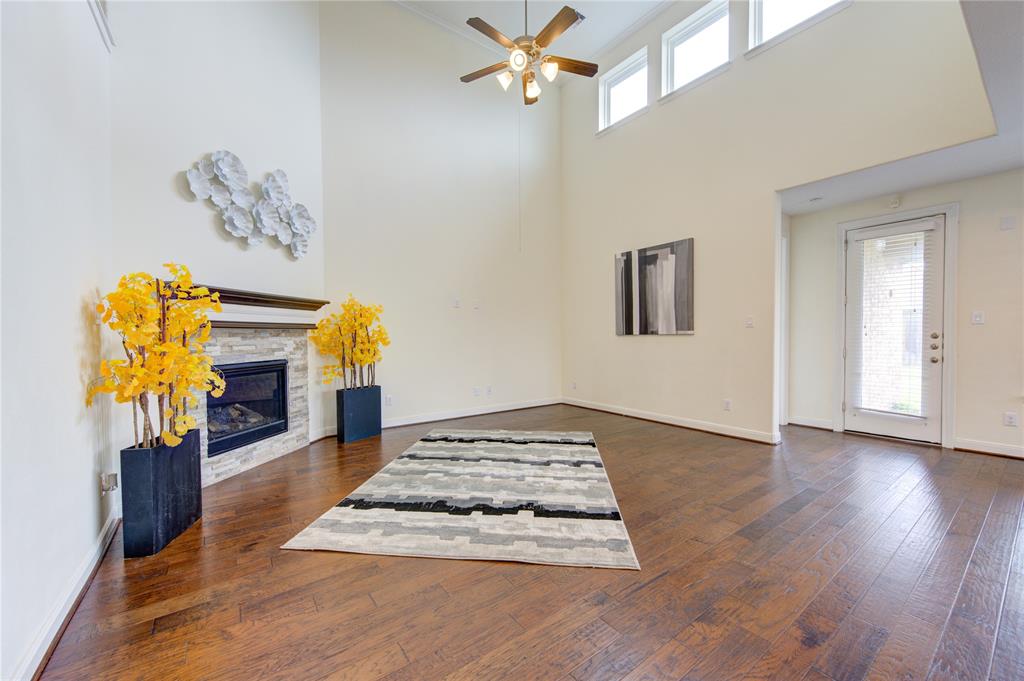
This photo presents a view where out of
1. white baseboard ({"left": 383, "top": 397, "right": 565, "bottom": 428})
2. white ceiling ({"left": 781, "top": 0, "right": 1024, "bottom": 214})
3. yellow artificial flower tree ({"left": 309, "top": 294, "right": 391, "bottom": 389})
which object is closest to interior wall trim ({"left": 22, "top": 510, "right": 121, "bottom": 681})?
yellow artificial flower tree ({"left": 309, "top": 294, "right": 391, "bottom": 389})

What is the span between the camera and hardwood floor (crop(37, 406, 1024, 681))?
1379mm

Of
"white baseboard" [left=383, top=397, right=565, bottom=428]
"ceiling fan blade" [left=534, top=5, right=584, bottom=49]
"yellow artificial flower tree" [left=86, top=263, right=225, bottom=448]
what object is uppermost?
"ceiling fan blade" [left=534, top=5, right=584, bottom=49]

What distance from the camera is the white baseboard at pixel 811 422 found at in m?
4.61

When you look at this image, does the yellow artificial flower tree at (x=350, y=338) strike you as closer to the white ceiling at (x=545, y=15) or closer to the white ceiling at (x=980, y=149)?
the white ceiling at (x=545, y=15)

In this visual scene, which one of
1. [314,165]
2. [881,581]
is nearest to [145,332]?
[314,165]

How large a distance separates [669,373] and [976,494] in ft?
8.47

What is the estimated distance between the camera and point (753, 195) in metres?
4.10

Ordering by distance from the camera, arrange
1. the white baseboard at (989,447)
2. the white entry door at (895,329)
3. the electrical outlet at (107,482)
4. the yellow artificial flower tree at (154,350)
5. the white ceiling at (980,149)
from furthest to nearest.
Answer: the white entry door at (895,329), the white baseboard at (989,447), the electrical outlet at (107,482), the yellow artificial flower tree at (154,350), the white ceiling at (980,149)

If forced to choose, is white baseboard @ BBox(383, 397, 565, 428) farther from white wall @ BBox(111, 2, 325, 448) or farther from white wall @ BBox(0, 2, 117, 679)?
white wall @ BBox(0, 2, 117, 679)

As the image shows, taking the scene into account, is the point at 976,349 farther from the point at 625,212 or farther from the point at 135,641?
the point at 135,641

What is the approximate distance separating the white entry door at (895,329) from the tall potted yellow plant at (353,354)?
5093mm

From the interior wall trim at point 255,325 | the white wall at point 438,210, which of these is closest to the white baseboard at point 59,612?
the interior wall trim at point 255,325

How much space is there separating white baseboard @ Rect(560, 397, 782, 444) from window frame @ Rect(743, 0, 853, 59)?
376cm

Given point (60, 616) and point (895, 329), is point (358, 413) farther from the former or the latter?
point (895, 329)
